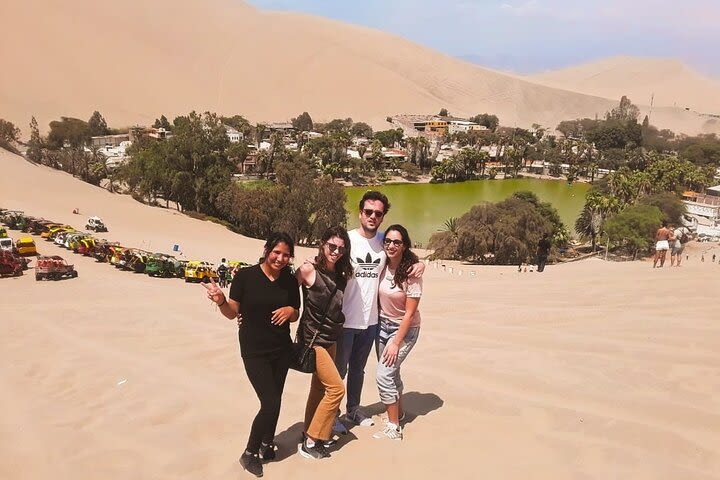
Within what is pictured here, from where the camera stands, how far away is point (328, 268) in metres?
4.14

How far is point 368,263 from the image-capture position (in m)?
4.33

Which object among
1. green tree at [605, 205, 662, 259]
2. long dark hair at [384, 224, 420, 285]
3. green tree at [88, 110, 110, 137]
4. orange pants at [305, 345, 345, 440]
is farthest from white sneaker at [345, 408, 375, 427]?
green tree at [88, 110, 110, 137]

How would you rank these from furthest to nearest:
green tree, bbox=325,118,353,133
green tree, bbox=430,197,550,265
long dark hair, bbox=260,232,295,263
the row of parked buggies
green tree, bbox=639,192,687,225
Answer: green tree, bbox=325,118,353,133, green tree, bbox=639,192,687,225, green tree, bbox=430,197,550,265, the row of parked buggies, long dark hair, bbox=260,232,295,263

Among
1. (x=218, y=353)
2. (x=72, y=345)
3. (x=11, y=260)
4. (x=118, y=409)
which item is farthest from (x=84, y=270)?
(x=118, y=409)

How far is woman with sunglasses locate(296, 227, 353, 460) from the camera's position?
4.11m

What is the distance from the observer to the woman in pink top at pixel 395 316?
14.2 feet

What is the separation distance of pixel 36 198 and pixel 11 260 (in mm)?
24247

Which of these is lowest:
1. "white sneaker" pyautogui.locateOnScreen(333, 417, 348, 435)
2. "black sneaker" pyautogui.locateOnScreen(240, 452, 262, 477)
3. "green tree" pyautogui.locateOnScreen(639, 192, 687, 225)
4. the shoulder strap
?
"black sneaker" pyautogui.locateOnScreen(240, 452, 262, 477)

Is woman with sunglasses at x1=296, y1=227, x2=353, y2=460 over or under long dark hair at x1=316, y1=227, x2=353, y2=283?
under

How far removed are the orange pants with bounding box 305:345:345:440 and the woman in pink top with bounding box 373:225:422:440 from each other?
1.54 feet

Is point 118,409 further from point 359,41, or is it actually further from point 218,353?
point 359,41

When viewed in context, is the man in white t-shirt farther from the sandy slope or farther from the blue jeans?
the sandy slope

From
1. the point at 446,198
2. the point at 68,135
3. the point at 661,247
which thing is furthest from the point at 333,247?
the point at 68,135

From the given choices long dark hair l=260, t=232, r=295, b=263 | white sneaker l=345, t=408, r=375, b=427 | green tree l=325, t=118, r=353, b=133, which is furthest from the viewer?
green tree l=325, t=118, r=353, b=133
